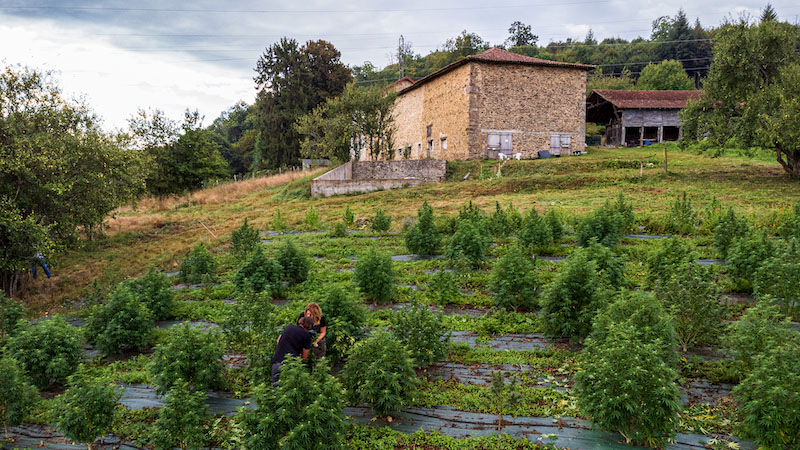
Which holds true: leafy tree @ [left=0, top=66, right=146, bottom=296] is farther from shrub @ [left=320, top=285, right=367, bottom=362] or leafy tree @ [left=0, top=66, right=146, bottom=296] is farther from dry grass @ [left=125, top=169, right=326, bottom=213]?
dry grass @ [left=125, top=169, right=326, bottom=213]

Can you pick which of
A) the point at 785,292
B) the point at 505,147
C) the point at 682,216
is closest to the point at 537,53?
the point at 505,147

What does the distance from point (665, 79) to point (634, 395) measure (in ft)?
195

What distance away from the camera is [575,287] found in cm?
672

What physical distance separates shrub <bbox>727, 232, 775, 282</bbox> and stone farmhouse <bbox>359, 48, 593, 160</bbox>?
22993 mm

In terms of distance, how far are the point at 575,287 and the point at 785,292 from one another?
8.99ft

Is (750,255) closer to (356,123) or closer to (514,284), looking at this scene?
(514,284)

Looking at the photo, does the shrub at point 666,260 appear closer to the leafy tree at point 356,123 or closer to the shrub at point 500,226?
the shrub at point 500,226

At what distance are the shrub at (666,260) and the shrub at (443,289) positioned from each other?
3.11 m

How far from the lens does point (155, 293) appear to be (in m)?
8.59

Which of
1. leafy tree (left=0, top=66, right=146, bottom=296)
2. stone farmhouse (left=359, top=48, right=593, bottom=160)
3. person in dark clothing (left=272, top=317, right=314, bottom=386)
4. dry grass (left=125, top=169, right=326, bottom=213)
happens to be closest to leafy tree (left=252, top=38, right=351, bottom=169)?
dry grass (left=125, top=169, right=326, bottom=213)

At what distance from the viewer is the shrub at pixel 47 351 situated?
6.30 meters

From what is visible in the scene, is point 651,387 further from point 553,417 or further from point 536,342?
point 536,342

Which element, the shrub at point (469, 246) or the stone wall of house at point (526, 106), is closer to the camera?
the shrub at point (469, 246)

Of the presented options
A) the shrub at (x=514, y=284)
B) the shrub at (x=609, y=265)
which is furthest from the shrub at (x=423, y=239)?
the shrub at (x=609, y=265)
